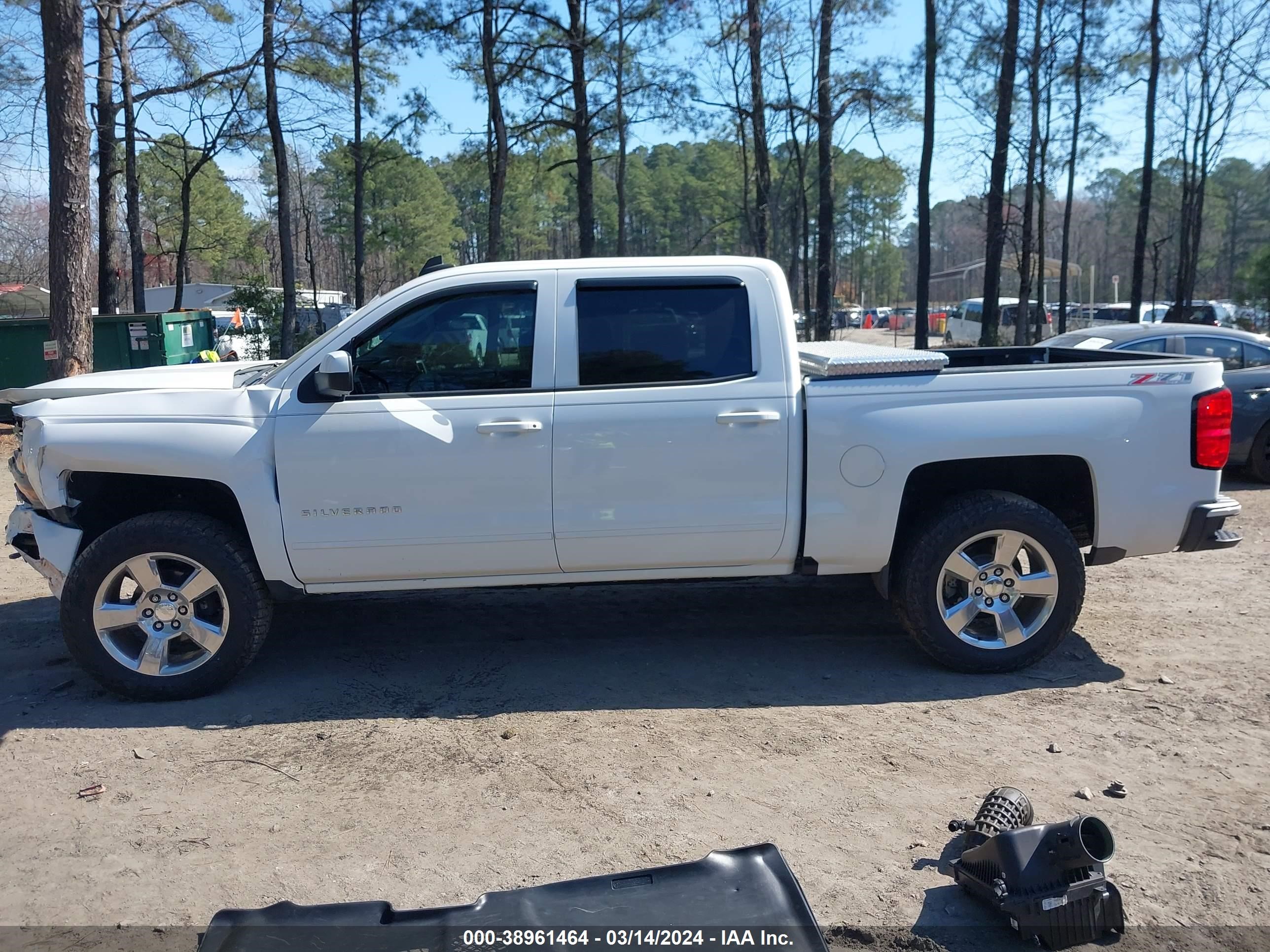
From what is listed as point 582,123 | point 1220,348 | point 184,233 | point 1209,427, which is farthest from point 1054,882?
point 184,233

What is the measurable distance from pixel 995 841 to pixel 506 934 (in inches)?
57.0

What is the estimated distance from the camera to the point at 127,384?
5.45 meters

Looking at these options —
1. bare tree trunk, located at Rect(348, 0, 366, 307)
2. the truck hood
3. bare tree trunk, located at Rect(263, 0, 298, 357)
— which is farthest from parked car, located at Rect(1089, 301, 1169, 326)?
the truck hood

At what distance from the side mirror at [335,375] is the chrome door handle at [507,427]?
62 centimetres

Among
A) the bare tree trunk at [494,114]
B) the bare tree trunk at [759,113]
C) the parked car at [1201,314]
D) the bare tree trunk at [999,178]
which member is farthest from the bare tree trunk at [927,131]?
the bare tree trunk at [494,114]

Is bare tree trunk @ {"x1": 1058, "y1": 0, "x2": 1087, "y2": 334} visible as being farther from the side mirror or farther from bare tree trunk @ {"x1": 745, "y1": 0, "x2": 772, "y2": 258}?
the side mirror

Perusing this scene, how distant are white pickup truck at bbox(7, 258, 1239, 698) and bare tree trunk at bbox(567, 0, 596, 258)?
56.1 ft

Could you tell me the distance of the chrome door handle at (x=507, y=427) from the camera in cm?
473

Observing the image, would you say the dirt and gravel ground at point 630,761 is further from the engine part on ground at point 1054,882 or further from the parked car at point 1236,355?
the parked car at point 1236,355

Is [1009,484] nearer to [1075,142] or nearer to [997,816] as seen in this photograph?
[997,816]

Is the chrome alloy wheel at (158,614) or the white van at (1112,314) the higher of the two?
the white van at (1112,314)

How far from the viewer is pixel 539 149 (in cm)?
2388

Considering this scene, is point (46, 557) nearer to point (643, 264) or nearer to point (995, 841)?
point (643, 264)

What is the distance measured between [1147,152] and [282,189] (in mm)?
21170
